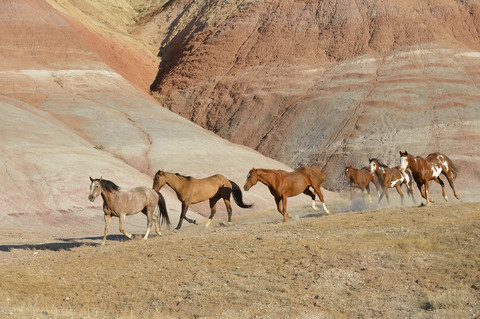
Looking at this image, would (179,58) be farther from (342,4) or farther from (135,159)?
(135,159)

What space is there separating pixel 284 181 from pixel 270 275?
27.0ft

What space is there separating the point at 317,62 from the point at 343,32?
224 inches

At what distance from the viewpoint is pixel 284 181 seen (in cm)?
2092

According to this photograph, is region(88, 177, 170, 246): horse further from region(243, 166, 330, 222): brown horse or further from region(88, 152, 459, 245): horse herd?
region(243, 166, 330, 222): brown horse

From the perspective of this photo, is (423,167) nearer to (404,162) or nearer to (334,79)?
(404,162)

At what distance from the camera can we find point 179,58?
265 feet

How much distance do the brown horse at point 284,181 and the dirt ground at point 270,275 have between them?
2.83 metres

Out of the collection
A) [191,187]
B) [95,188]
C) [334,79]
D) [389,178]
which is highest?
[95,188]

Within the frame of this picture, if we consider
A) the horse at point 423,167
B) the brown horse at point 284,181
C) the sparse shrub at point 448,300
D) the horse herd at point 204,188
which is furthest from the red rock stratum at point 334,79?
the sparse shrub at point 448,300

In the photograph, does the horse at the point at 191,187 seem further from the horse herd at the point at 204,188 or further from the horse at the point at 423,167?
the horse at the point at 423,167

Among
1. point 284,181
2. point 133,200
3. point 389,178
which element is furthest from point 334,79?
point 133,200

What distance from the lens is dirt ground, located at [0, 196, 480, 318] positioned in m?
11.0

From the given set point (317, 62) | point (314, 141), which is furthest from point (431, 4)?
point (314, 141)

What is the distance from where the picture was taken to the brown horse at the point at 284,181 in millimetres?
20188
